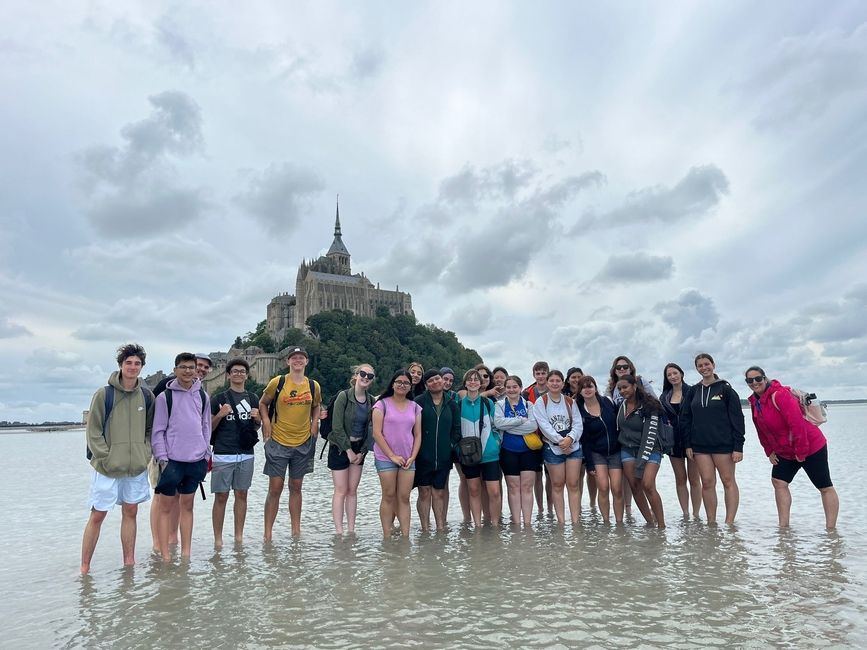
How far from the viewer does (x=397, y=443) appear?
7352mm

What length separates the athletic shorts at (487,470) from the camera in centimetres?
799

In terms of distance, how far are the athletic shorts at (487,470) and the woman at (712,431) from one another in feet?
8.74

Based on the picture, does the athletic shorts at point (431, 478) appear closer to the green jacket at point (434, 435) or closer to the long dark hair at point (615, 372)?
the green jacket at point (434, 435)

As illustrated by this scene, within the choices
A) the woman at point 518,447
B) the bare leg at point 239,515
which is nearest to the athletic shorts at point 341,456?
the bare leg at point 239,515

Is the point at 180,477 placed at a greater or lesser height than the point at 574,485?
greater

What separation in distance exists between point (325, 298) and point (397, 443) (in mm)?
103839

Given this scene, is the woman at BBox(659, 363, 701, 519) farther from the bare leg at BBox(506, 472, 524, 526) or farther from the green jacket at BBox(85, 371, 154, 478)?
the green jacket at BBox(85, 371, 154, 478)

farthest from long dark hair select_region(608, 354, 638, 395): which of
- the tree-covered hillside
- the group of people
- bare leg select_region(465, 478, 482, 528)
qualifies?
the tree-covered hillside

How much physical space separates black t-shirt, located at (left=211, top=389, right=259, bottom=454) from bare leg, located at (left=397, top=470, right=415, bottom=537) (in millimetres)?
1874

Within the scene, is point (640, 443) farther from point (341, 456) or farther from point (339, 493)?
point (339, 493)

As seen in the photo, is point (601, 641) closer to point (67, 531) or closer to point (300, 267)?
point (67, 531)

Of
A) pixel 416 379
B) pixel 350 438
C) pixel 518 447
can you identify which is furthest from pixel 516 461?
pixel 350 438

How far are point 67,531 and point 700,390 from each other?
995 centimetres

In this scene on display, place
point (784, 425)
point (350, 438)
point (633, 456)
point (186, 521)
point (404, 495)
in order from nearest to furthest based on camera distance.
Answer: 1. point (186, 521)
2. point (404, 495)
3. point (784, 425)
4. point (350, 438)
5. point (633, 456)
